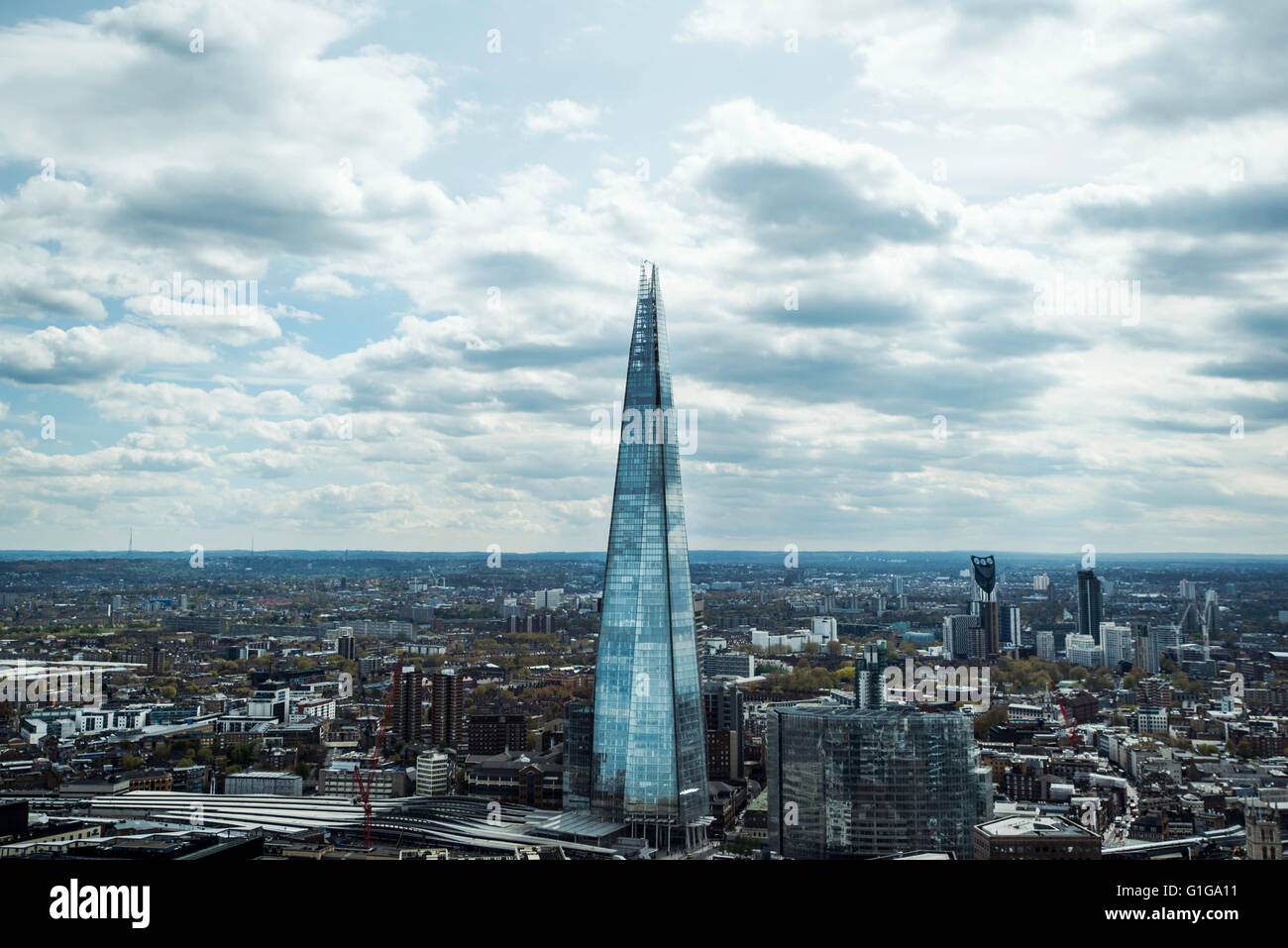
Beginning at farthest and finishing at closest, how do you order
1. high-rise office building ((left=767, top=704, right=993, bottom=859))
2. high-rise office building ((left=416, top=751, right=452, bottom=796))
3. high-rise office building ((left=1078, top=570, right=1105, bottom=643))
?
high-rise office building ((left=1078, top=570, right=1105, bottom=643)) < high-rise office building ((left=416, top=751, right=452, bottom=796)) < high-rise office building ((left=767, top=704, right=993, bottom=859))

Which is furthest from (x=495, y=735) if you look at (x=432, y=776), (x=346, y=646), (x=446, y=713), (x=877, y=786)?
A: (x=346, y=646)

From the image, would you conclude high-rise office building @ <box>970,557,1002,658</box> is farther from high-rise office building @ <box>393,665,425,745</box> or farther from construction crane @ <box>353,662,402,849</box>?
construction crane @ <box>353,662,402,849</box>

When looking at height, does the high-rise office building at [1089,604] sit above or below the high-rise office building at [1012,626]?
above

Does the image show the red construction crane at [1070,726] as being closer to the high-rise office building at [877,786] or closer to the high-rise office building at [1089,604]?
the high-rise office building at [1089,604]

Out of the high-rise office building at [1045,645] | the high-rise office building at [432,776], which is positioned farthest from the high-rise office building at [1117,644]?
the high-rise office building at [432,776]

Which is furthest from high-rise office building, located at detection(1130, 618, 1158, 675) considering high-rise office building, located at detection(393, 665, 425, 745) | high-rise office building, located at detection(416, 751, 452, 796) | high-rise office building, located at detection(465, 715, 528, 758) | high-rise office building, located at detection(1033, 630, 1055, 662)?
high-rise office building, located at detection(416, 751, 452, 796)
